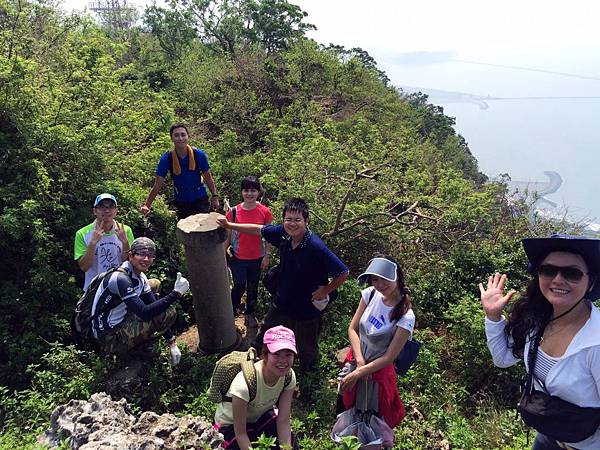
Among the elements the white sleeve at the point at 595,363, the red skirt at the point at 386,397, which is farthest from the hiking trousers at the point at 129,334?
the white sleeve at the point at 595,363

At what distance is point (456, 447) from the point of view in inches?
151

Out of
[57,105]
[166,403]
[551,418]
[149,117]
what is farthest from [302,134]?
[551,418]

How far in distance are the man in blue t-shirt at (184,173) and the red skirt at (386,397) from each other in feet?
9.80

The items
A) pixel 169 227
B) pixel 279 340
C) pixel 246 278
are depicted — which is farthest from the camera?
pixel 169 227

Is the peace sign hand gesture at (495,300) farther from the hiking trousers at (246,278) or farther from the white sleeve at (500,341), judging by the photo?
the hiking trousers at (246,278)

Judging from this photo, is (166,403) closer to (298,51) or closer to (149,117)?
(149,117)

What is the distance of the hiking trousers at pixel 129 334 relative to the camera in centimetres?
407

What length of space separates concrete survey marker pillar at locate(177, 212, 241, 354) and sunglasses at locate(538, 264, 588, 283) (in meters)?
2.80

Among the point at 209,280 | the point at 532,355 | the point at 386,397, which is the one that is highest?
the point at 532,355

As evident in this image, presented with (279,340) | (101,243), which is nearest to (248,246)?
(101,243)

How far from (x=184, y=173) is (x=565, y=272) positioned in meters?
4.14

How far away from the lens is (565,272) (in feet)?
7.74

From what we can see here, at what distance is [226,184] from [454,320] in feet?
17.2

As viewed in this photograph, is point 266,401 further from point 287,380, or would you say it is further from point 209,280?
point 209,280
